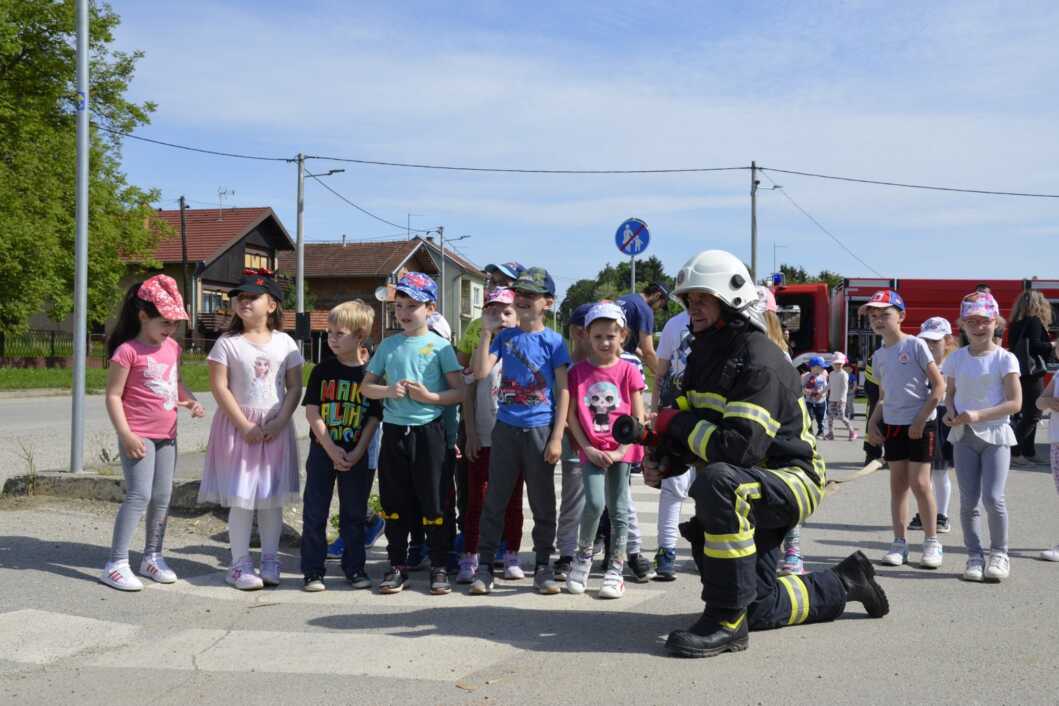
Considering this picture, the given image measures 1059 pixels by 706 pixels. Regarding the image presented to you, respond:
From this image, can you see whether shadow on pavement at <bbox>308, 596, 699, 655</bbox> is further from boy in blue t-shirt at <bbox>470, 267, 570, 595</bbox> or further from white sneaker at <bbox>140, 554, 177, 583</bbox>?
white sneaker at <bbox>140, 554, 177, 583</bbox>

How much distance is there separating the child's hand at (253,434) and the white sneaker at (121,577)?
984 mm

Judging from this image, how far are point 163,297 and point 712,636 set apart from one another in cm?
374

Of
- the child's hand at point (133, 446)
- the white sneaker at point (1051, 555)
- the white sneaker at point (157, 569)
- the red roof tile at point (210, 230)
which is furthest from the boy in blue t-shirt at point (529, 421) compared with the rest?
the red roof tile at point (210, 230)

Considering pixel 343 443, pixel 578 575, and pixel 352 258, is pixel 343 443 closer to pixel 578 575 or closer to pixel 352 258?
pixel 578 575

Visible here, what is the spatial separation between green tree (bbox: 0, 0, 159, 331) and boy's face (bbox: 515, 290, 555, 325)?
25.1 meters

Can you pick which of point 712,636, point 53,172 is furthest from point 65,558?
point 53,172

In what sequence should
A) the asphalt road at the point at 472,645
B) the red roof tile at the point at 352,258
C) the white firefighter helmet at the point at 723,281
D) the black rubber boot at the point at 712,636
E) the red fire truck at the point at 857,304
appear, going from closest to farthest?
1. the asphalt road at the point at 472,645
2. the black rubber boot at the point at 712,636
3. the white firefighter helmet at the point at 723,281
4. the red fire truck at the point at 857,304
5. the red roof tile at the point at 352,258

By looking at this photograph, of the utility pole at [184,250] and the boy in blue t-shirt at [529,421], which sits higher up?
the utility pole at [184,250]

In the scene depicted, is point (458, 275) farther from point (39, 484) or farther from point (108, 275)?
point (39, 484)

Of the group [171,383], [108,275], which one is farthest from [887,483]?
[108,275]

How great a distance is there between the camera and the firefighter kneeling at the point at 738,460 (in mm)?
4477

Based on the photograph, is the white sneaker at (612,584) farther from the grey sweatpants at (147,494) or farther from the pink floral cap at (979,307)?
the pink floral cap at (979,307)

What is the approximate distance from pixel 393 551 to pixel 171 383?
171cm

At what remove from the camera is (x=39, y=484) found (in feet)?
26.7
